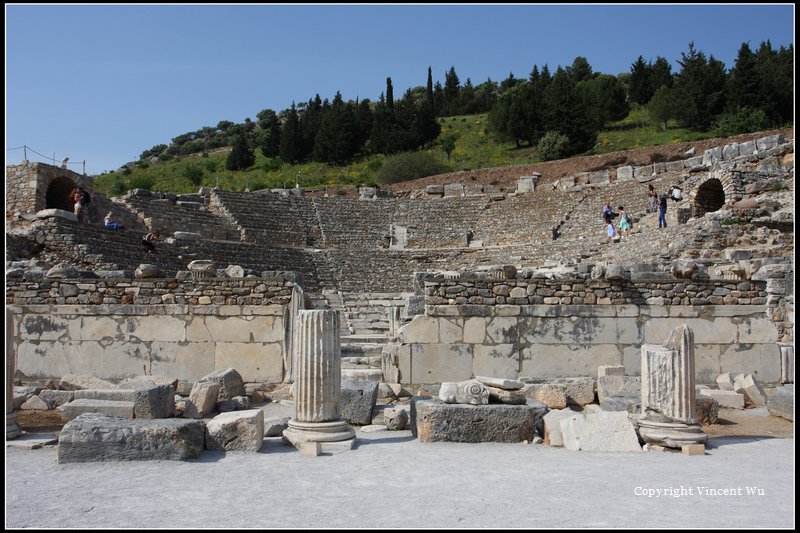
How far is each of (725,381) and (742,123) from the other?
132ft

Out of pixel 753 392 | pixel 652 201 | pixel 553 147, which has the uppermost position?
pixel 553 147

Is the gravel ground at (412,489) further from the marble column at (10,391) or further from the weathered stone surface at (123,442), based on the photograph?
the marble column at (10,391)

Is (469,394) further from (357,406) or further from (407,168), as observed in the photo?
(407,168)

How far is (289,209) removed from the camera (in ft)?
125

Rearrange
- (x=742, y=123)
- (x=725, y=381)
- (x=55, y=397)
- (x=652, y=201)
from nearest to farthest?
1. (x=55, y=397)
2. (x=725, y=381)
3. (x=652, y=201)
4. (x=742, y=123)

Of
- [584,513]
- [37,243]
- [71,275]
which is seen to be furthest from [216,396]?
[37,243]

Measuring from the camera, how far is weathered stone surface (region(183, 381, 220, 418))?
10.1 metres

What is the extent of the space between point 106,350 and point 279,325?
3267 millimetres

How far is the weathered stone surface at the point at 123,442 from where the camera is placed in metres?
7.14

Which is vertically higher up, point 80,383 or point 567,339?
point 567,339

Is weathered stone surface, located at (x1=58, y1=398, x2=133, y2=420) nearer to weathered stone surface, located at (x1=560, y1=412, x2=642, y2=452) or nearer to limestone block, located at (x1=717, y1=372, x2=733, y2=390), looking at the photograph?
weathered stone surface, located at (x1=560, y1=412, x2=642, y2=452)

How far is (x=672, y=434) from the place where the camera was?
8102mm

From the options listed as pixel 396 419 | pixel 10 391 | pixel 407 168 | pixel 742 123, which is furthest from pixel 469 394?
pixel 742 123

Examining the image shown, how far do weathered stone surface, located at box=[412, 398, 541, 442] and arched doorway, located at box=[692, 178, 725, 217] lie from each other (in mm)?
22341
